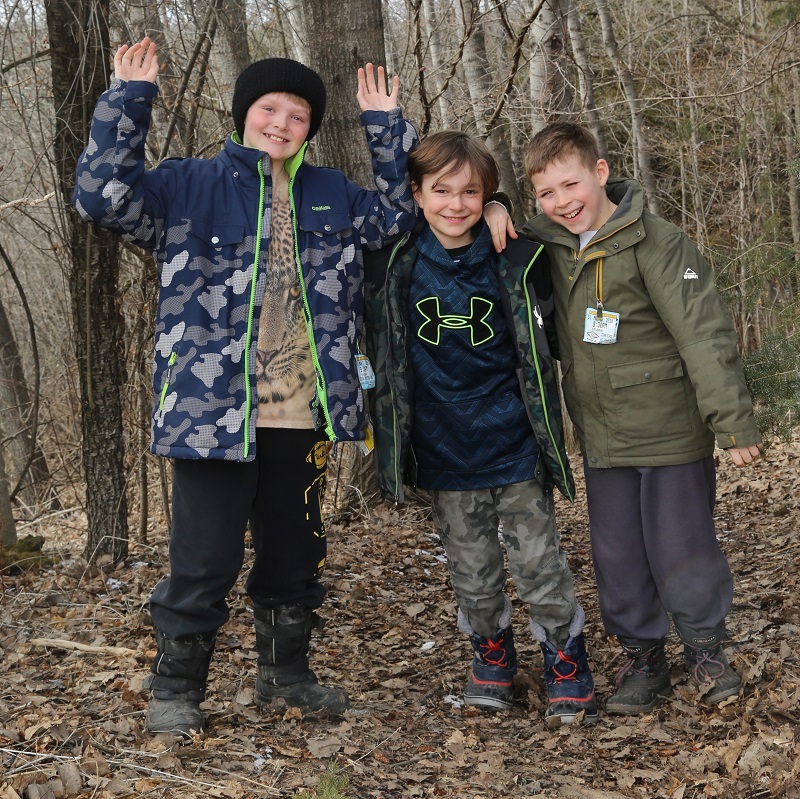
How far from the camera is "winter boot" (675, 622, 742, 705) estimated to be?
3.44 metres

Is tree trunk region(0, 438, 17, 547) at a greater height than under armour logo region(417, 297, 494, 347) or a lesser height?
lesser

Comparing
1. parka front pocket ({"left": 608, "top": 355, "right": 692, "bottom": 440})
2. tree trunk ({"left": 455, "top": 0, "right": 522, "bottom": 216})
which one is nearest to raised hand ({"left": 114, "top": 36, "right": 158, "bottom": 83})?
parka front pocket ({"left": 608, "top": 355, "right": 692, "bottom": 440})

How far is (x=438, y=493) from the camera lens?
360 cm

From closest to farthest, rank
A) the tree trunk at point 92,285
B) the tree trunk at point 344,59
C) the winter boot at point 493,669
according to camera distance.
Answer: the winter boot at point 493,669 → the tree trunk at point 92,285 → the tree trunk at point 344,59

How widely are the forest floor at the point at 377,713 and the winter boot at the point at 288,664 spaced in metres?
0.08

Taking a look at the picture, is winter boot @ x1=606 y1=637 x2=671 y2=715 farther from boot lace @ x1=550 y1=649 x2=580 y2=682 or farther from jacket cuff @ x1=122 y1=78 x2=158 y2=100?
jacket cuff @ x1=122 y1=78 x2=158 y2=100

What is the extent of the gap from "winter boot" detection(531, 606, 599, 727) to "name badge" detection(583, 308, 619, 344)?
110cm

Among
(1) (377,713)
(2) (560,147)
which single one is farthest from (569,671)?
(2) (560,147)

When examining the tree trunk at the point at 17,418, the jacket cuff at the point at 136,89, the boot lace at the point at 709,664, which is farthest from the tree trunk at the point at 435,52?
the boot lace at the point at 709,664

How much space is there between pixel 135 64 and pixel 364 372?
1.31 m

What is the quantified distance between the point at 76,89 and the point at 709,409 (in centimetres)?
366

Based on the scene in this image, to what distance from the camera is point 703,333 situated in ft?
10.4

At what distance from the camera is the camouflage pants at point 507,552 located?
11.4 feet

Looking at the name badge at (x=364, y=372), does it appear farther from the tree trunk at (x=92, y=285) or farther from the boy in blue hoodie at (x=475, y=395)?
the tree trunk at (x=92, y=285)
